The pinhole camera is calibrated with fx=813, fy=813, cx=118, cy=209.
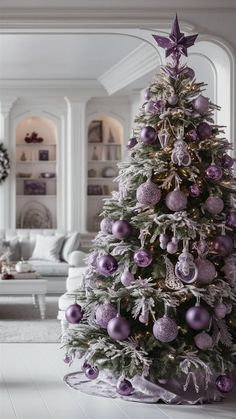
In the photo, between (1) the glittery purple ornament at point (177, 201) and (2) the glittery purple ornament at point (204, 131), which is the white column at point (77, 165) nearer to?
(2) the glittery purple ornament at point (204, 131)

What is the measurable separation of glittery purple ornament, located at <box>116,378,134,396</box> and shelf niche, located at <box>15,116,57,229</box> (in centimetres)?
810

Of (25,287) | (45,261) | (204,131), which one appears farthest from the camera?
(45,261)

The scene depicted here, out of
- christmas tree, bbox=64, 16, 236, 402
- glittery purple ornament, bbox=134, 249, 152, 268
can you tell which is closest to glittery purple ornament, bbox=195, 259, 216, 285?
christmas tree, bbox=64, 16, 236, 402

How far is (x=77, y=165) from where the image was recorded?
1262 cm

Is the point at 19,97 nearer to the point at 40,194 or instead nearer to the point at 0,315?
the point at 40,194

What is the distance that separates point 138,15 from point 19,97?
252 inches

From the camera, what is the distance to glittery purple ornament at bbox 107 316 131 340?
4875 millimetres

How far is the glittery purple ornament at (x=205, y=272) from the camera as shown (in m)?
4.89

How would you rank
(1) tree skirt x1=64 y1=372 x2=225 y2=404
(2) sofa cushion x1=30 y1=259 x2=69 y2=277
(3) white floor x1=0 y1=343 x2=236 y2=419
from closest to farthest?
1. (3) white floor x1=0 y1=343 x2=236 y2=419
2. (1) tree skirt x1=64 y1=372 x2=225 y2=404
3. (2) sofa cushion x1=30 y1=259 x2=69 y2=277

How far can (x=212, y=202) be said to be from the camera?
195 inches

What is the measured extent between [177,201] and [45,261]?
6.51m

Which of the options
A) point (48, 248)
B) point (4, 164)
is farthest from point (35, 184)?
point (48, 248)

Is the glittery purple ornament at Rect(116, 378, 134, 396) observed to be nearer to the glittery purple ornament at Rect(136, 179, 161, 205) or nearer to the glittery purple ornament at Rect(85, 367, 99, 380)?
the glittery purple ornament at Rect(85, 367, 99, 380)

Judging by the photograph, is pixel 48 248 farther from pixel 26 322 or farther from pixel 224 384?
pixel 224 384
